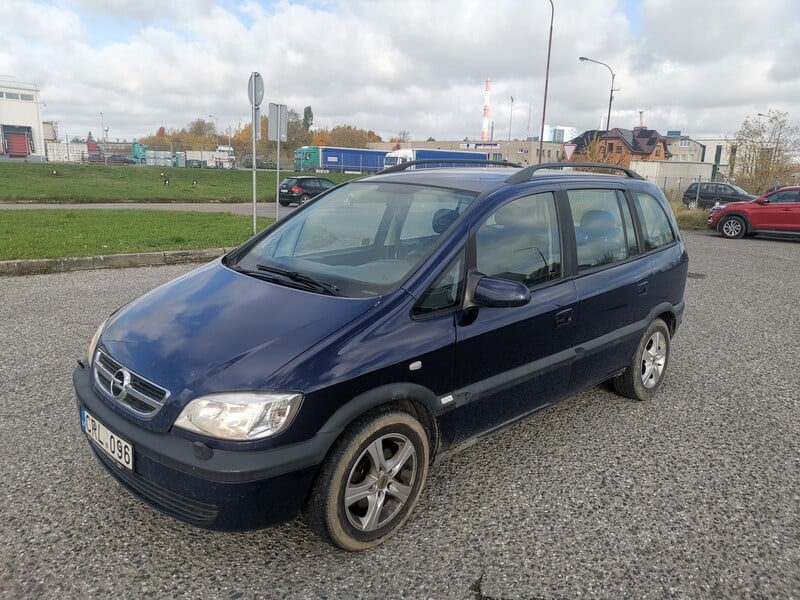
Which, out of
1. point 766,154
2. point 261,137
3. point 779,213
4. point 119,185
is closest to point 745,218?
point 779,213

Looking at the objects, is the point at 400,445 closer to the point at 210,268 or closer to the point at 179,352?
the point at 179,352

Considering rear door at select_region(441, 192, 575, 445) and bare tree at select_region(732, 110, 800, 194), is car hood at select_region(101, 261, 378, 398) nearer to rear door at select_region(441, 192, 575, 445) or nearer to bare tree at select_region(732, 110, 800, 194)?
rear door at select_region(441, 192, 575, 445)

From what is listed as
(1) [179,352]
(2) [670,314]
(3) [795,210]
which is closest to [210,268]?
(1) [179,352]

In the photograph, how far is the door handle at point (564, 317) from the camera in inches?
134

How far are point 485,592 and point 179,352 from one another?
1631 mm

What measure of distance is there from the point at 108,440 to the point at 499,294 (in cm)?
189

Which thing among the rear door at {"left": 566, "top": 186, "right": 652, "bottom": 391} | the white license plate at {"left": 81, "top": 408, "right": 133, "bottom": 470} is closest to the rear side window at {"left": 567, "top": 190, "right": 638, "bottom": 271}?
the rear door at {"left": 566, "top": 186, "right": 652, "bottom": 391}

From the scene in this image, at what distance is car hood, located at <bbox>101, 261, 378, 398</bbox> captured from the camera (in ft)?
7.78

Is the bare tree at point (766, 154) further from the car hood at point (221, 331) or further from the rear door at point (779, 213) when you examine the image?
the car hood at point (221, 331)

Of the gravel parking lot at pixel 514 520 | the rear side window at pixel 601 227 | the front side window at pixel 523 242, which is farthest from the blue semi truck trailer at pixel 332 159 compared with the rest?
the front side window at pixel 523 242

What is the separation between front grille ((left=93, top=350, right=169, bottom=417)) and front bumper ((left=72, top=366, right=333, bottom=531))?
90mm

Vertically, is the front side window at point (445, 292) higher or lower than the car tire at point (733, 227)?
higher

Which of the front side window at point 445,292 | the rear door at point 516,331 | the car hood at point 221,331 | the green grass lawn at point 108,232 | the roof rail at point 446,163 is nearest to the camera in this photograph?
the car hood at point 221,331

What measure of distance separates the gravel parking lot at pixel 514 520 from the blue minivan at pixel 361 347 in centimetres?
29
